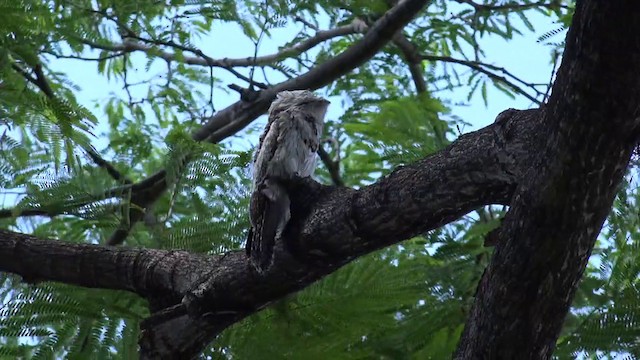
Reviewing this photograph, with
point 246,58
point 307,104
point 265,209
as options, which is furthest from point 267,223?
point 246,58

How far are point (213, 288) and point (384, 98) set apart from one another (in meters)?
3.76

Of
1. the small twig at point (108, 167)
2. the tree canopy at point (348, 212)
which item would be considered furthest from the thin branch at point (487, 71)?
the small twig at point (108, 167)

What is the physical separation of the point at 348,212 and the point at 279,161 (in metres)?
0.71

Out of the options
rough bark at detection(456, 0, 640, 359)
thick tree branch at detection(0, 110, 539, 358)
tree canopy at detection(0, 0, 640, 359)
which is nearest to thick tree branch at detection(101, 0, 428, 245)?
tree canopy at detection(0, 0, 640, 359)

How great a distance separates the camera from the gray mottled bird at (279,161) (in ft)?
13.4

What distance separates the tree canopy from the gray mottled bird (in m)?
0.08

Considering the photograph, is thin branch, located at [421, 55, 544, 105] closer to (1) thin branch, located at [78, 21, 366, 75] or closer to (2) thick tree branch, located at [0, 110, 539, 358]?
(1) thin branch, located at [78, 21, 366, 75]

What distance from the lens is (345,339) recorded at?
4.74 metres

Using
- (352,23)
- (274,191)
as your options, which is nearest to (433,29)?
(352,23)

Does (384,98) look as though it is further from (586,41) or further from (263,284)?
(586,41)

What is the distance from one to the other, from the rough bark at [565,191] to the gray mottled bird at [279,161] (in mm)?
1073

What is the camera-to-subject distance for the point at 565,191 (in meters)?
3.09

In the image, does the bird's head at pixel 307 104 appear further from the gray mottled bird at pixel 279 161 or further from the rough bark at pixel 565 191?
the rough bark at pixel 565 191

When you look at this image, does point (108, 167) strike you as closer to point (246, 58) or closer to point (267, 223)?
point (246, 58)
